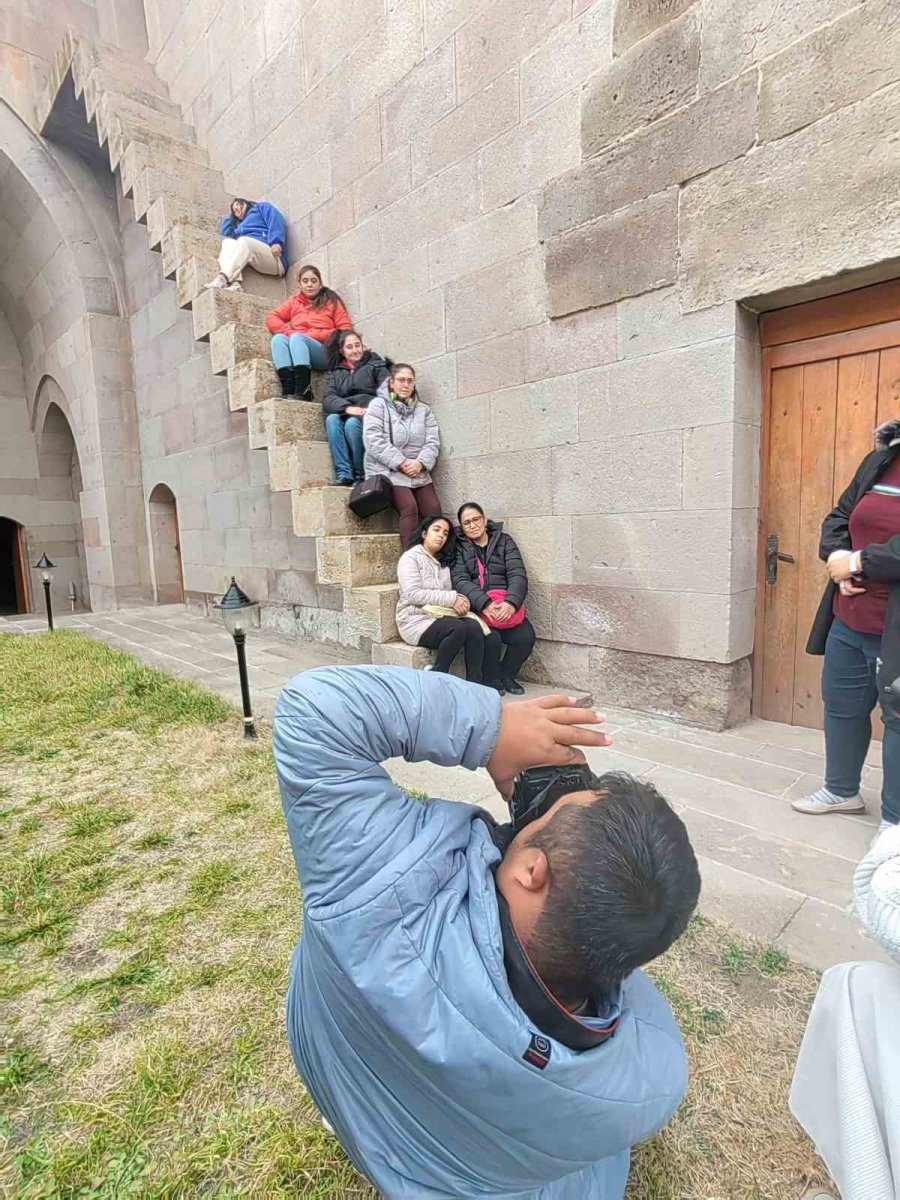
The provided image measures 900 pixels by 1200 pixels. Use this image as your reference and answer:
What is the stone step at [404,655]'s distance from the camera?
156 inches

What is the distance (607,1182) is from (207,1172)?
2.55ft

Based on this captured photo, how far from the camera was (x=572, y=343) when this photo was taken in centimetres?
369

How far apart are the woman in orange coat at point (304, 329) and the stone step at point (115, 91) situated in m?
3.56

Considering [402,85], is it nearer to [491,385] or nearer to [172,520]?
[491,385]

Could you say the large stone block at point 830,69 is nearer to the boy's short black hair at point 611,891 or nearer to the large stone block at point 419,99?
the large stone block at point 419,99

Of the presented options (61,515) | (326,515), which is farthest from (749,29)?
(61,515)

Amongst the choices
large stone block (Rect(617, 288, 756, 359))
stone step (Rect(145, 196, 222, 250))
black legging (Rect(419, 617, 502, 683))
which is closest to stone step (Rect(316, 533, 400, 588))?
black legging (Rect(419, 617, 502, 683))

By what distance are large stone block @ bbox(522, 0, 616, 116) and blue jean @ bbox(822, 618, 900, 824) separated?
3.23 m

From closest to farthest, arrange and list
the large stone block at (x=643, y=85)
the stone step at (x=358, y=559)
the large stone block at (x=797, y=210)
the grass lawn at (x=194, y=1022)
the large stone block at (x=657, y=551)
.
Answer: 1. the grass lawn at (x=194, y=1022)
2. the large stone block at (x=797, y=210)
3. the large stone block at (x=643, y=85)
4. the large stone block at (x=657, y=551)
5. the stone step at (x=358, y=559)

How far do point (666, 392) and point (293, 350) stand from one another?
9.58 ft

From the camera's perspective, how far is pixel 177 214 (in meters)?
5.76

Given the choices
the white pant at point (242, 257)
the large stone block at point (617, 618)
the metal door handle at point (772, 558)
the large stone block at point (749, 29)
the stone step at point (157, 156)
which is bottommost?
the large stone block at point (617, 618)

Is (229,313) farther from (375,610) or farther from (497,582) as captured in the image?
(497,582)

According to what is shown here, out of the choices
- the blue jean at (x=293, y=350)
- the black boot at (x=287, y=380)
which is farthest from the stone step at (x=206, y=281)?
the black boot at (x=287, y=380)
